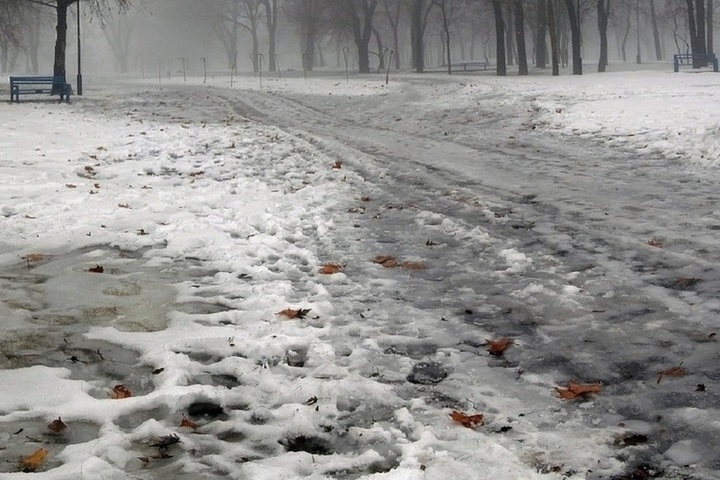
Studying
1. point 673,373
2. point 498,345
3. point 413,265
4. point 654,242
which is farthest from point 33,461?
point 654,242

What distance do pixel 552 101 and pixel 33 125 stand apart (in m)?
13.0

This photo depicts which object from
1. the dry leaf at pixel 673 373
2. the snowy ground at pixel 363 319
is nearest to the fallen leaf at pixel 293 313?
the snowy ground at pixel 363 319

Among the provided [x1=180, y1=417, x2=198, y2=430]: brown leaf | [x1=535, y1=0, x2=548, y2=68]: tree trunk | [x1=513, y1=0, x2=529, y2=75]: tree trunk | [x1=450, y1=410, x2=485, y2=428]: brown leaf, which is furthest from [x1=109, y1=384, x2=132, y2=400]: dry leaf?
[x1=535, y1=0, x2=548, y2=68]: tree trunk

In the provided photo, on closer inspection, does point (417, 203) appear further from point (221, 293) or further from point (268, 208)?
point (221, 293)

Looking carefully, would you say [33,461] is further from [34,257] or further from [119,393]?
[34,257]

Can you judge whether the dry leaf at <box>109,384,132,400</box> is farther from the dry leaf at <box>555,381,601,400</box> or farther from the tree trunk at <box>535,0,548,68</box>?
the tree trunk at <box>535,0,548,68</box>

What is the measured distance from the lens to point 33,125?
52.3 feet

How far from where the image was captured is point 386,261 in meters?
5.34

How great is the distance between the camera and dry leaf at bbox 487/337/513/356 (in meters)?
3.56

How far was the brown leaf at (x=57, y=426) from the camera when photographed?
112 inches

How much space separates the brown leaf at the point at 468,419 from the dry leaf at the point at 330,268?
2286mm

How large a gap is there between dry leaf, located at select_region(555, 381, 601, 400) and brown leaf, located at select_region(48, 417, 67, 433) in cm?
214

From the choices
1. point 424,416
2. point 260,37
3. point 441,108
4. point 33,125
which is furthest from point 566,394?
point 260,37

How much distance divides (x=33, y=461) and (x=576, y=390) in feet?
7.40
